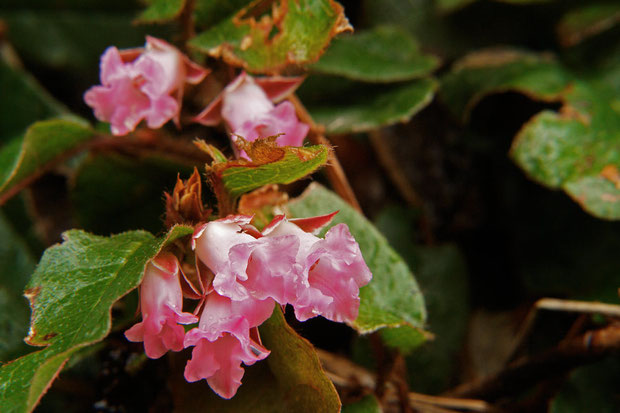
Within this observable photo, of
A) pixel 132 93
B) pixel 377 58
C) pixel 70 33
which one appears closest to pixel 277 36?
pixel 132 93

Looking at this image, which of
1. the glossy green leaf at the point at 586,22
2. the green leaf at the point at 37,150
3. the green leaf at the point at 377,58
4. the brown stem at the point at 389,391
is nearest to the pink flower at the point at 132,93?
the green leaf at the point at 37,150

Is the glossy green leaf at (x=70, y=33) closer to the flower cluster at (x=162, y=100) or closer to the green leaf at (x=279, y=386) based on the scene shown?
the flower cluster at (x=162, y=100)

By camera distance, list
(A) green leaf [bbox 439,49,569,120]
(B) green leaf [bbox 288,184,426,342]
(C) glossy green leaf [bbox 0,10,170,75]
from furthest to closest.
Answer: (C) glossy green leaf [bbox 0,10,170,75] → (A) green leaf [bbox 439,49,569,120] → (B) green leaf [bbox 288,184,426,342]

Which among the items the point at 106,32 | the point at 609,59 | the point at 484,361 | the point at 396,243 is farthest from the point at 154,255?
the point at 609,59

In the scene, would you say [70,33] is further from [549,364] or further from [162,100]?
[549,364]

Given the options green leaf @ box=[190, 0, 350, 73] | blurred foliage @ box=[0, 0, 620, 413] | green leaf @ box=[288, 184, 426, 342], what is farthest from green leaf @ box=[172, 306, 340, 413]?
green leaf @ box=[190, 0, 350, 73]

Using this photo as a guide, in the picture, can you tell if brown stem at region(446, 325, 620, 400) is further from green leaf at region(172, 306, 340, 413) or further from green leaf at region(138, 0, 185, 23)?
green leaf at region(138, 0, 185, 23)

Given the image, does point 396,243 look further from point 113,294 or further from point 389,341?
point 113,294
